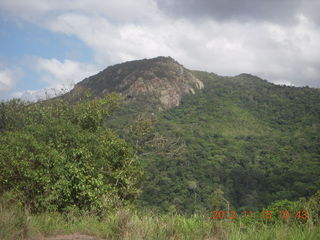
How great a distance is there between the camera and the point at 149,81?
286 ft

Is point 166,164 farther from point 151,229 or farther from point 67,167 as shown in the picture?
point 151,229

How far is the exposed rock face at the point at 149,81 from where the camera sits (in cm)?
8462

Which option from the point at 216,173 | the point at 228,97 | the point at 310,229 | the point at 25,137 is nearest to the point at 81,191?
the point at 25,137

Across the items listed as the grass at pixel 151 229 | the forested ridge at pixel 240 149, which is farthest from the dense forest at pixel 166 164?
the forested ridge at pixel 240 149

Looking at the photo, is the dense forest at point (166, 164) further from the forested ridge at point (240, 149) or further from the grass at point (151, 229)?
the forested ridge at point (240, 149)

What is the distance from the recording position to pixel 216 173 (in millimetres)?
50062

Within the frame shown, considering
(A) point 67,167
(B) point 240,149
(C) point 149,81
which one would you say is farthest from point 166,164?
(A) point 67,167

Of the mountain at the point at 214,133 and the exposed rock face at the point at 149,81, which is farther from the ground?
the exposed rock face at the point at 149,81

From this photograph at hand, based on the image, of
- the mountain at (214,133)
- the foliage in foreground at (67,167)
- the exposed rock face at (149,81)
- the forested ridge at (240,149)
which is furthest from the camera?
the exposed rock face at (149,81)

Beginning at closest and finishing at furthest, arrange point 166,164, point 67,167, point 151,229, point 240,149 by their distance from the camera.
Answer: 1. point 151,229
2. point 67,167
3. point 166,164
4. point 240,149

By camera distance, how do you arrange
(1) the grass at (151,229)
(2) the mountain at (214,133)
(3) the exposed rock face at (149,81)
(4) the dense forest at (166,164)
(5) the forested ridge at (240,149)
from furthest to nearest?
1. (3) the exposed rock face at (149,81)
2. (5) the forested ridge at (240,149)
3. (2) the mountain at (214,133)
4. (4) the dense forest at (166,164)
5. (1) the grass at (151,229)

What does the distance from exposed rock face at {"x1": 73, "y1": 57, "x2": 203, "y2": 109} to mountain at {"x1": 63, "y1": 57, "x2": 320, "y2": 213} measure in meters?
0.32

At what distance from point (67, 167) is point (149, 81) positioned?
79.6 meters

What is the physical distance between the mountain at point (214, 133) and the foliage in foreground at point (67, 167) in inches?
118
